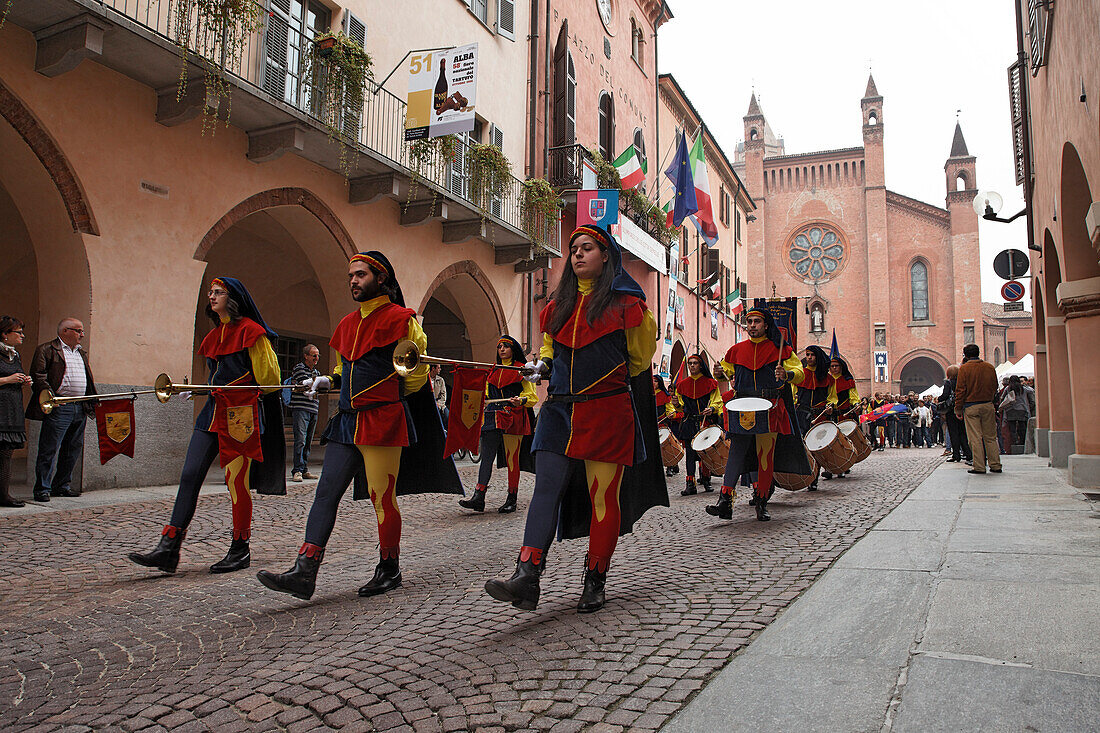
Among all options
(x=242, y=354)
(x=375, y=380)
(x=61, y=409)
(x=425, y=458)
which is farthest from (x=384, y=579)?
(x=61, y=409)

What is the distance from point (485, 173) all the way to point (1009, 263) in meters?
11.1

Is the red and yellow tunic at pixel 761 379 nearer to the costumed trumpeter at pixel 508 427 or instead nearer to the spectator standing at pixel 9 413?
the costumed trumpeter at pixel 508 427

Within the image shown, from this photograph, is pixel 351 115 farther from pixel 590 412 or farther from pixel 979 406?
pixel 979 406

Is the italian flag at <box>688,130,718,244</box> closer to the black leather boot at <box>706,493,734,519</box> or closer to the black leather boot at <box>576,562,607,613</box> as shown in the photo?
the black leather boot at <box>706,493,734,519</box>

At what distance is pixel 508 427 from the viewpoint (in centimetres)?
860

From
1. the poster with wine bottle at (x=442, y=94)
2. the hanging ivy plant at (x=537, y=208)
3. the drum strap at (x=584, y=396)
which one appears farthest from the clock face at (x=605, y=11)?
the drum strap at (x=584, y=396)

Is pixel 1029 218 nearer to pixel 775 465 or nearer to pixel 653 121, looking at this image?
pixel 775 465

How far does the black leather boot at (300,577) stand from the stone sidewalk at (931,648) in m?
2.24

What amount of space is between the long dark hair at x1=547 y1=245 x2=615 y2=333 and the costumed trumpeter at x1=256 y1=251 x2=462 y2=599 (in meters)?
0.85

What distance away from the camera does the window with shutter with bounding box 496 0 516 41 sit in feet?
60.6

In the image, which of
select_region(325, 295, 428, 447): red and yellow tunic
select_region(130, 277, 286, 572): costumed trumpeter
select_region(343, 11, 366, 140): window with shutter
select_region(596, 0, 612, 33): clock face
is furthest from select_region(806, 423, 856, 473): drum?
select_region(596, 0, 612, 33): clock face

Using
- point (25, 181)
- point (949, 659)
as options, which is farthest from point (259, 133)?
point (949, 659)

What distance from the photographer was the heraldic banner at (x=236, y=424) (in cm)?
507

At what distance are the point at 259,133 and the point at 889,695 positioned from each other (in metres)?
11.3
